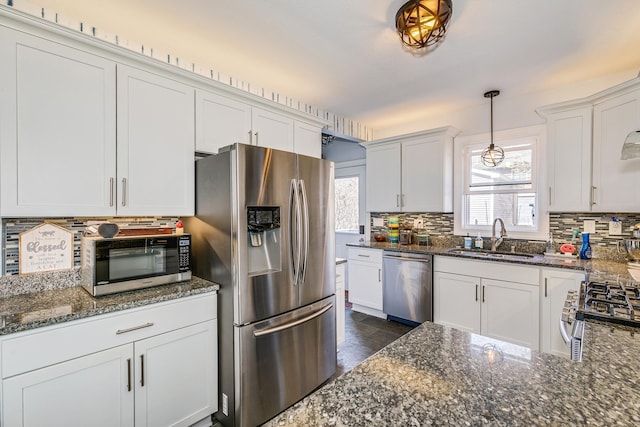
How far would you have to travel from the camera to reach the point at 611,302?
4.39 feet

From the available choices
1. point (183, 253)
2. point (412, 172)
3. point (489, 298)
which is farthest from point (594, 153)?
point (183, 253)

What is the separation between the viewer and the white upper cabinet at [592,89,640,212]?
2.21 meters

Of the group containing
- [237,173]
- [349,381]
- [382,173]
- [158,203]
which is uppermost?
[382,173]

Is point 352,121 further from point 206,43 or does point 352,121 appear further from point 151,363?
point 151,363

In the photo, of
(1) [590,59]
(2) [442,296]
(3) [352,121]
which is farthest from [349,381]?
(3) [352,121]

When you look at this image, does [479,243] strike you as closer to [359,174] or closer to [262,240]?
[359,174]

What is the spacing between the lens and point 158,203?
192 centimetres

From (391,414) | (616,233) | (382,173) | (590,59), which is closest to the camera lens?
(391,414)

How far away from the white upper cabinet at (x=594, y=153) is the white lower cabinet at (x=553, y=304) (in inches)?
24.5

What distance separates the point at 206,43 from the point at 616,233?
3.75 metres

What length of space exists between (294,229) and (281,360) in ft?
2.79

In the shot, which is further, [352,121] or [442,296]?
[352,121]

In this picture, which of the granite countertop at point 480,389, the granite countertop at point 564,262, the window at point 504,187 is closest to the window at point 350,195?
the window at point 504,187

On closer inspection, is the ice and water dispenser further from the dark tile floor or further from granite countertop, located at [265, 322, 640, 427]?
the dark tile floor
